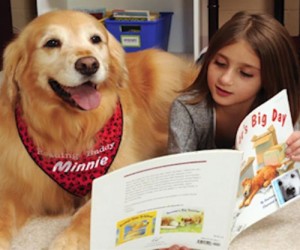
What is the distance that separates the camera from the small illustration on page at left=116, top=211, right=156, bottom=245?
43.9 inches

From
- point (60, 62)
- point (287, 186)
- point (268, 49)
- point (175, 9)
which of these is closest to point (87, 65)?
point (60, 62)

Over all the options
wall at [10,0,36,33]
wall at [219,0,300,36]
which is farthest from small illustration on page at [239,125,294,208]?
wall at [10,0,36,33]

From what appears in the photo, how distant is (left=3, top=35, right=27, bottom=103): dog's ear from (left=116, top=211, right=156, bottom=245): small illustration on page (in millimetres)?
503

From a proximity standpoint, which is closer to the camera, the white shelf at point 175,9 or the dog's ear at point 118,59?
the dog's ear at point 118,59

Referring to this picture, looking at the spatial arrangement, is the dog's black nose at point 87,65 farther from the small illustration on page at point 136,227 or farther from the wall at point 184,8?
the wall at point 184,8

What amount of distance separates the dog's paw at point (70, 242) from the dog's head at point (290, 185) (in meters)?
0.50

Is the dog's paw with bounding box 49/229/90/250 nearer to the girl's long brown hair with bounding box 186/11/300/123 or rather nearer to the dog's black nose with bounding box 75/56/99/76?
the dog's black nose with bounding box 75/56/99/76

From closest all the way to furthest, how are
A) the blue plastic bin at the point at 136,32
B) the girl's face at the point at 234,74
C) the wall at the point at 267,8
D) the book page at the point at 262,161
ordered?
the book page at the point at 262,161 → the girl's face at the point at 234,74 → the blue plastic bin at the point at 136,32 → the wall at the point at 267,8

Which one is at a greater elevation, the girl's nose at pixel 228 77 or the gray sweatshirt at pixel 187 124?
the girl's nose at pixel 228 77

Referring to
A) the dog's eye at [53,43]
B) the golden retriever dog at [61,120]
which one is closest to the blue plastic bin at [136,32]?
the golden retriever dog at [61,120]

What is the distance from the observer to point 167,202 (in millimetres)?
1118

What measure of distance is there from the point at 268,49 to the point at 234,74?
0.11 m

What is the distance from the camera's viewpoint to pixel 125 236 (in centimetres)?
113

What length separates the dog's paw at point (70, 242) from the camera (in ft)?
4.16
